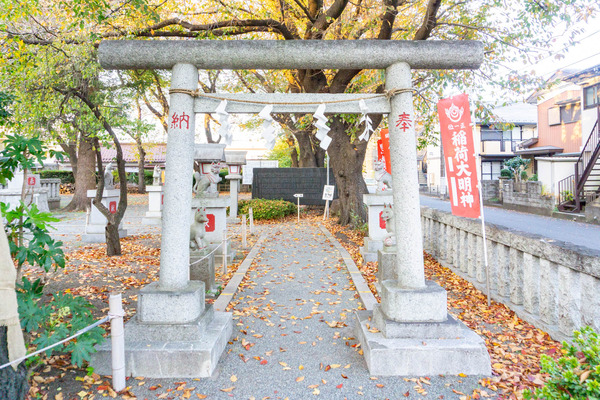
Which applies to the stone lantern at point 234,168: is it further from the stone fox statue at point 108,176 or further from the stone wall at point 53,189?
the stone wall at point 53,189

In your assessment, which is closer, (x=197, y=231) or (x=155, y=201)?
(x=197, y=231)

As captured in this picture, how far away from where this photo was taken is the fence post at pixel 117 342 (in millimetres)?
3504

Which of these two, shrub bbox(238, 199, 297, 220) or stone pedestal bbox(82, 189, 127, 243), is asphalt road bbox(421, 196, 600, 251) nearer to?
shrub bbox(238, 199, 297, 220)

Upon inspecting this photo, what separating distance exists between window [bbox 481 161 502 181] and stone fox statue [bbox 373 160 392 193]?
29.4 meters

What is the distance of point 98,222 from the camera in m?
12.5

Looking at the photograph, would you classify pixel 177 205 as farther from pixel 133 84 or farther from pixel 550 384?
pixel 133 84

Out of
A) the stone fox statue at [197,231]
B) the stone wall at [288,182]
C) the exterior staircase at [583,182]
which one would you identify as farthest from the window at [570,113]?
the stone fox statue at [197,231]

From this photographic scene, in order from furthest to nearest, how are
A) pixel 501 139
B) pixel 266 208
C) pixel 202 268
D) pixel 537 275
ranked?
pixel 501 139 → pixel 266 208 → pixel 202 268 → pixel 537 275

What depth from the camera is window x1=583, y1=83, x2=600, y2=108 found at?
20.3 meters

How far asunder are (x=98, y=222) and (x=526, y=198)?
21.6m

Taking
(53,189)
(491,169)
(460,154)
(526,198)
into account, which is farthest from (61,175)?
(491,169)

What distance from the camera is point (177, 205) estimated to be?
414 centimetres

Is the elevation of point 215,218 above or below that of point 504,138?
below

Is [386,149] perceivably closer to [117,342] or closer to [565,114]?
[117,342]
